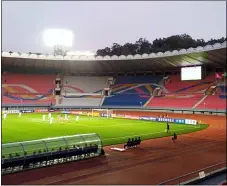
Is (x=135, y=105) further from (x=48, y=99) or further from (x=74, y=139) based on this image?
(x=74, y=139)

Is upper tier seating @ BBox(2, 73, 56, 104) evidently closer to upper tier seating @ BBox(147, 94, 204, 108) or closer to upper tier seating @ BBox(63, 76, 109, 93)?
upper tier seating @ BBox(63, 76, 109, 93)

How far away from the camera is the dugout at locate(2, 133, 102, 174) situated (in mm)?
14648

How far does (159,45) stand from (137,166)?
212 feet

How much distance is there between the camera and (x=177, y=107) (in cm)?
5656

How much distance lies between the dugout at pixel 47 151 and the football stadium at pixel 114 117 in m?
0.05

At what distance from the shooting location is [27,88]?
66.2 metres

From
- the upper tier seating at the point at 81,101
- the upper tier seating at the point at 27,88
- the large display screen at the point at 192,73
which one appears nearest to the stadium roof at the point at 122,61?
the large display screen at the point at 192,73

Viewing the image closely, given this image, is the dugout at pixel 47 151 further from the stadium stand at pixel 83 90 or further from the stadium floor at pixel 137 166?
the stadium stand at pixel 83 90

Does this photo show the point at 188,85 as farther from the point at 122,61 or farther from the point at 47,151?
the point at 47,151

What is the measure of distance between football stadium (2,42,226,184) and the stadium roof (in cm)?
20

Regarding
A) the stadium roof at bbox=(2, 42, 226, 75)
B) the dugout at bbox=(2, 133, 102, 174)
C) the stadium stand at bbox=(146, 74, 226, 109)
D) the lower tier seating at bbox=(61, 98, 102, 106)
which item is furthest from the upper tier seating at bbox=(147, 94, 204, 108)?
the dugout at bbox=(2, 133, 102, 174)

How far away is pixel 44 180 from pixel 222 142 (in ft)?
56.7

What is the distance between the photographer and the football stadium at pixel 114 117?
49.6 ft

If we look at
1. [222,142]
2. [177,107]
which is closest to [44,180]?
[222,142]
